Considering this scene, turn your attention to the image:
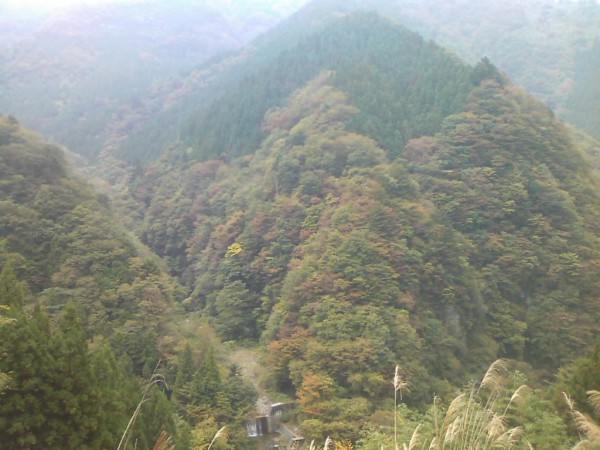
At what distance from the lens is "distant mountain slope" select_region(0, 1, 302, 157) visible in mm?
83312

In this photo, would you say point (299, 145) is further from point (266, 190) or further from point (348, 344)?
point (348, 344)

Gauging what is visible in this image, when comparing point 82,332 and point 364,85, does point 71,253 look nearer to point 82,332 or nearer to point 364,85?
point 82,332

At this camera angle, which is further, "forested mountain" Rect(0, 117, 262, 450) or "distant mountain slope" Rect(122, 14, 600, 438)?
"distant mountain slope" Rect(122, 14, 600, 438)

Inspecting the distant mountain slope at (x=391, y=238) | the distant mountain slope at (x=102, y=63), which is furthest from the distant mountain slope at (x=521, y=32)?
the distant mountain slope at (x=102, y=63)

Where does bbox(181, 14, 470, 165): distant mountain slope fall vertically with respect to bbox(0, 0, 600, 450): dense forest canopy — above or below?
above

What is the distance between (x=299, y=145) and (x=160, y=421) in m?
30.5

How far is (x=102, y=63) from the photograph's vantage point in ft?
352

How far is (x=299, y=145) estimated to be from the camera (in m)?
43.0

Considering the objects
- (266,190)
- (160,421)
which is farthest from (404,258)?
(160,421)

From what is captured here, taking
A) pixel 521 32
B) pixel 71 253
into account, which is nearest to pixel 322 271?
pixel 71 253

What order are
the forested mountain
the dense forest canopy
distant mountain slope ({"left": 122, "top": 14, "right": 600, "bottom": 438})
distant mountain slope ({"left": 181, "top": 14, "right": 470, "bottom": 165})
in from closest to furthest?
the forested mountain → the dense forest canopy → distant mountain slope ({"left": 122, "top": 14, "right": 600, "bottom": 438}) → distant mountain slope ({"left": 181, "top": 14, "right": 470, "bottom": 165})

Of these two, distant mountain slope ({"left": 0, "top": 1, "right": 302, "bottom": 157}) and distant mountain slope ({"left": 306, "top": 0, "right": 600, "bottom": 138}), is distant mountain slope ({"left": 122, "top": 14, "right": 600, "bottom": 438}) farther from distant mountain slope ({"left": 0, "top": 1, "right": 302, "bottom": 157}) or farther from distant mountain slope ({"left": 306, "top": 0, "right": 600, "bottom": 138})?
distant mountain slope ({"left": 0, "top": 1, "right": 302, "bottom": 157})

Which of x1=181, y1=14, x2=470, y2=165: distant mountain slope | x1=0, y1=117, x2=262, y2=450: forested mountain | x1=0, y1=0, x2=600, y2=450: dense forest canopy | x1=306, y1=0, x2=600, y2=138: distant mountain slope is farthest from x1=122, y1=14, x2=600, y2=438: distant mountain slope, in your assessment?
x1=306, y1=0, x2=600, y2=138: distant mountain slope

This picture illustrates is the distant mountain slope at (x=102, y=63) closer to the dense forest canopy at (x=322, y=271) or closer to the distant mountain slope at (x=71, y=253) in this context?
the dense forest canopy at (x=322, y=271)
